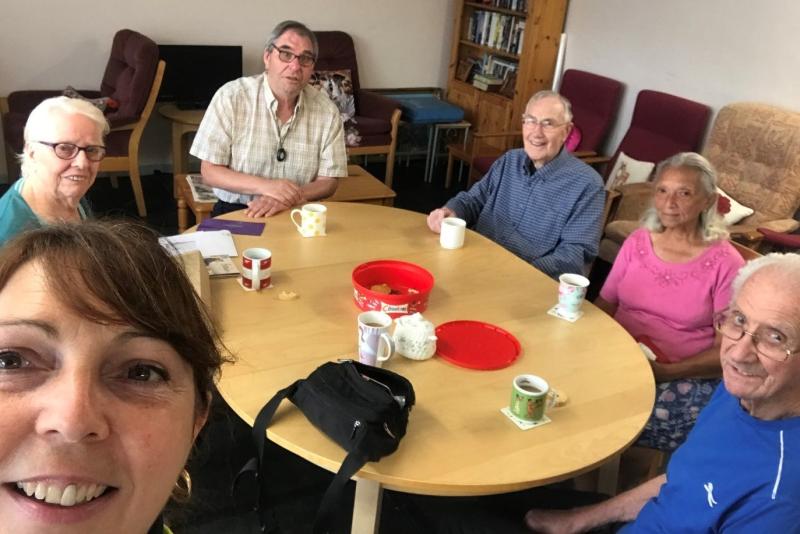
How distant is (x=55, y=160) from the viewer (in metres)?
1.84

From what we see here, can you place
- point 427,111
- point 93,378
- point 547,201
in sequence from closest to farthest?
1. point 93,378
2. point 547,201
3. point 427,111

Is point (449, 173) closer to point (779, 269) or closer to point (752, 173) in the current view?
point (752, 173)

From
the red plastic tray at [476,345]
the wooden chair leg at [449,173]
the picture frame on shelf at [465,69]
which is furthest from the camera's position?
the picture frame on shelf at [465,69]

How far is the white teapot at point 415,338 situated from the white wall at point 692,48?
124 inches

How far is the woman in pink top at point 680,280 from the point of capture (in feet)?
6.75

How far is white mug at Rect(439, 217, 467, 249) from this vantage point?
2.32 m

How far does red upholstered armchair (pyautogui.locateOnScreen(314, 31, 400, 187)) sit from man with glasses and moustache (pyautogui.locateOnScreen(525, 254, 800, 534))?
3.74 meters

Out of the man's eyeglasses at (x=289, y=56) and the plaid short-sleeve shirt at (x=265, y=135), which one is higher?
the man's eyeglasses at (x=289, y=56)

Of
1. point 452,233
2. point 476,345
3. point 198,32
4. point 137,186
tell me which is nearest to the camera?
point 476,345

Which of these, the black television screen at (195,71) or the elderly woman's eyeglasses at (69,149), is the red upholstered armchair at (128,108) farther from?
the elderly woman's eyeglasses at (69,149)

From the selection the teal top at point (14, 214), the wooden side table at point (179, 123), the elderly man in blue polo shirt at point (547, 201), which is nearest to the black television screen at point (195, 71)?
the wooden side table at point (179, 123)

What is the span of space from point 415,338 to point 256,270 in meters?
0.54

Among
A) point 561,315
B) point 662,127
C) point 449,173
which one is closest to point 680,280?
point 561,315

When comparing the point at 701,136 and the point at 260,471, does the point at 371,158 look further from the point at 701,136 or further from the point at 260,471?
the point at 260,471
